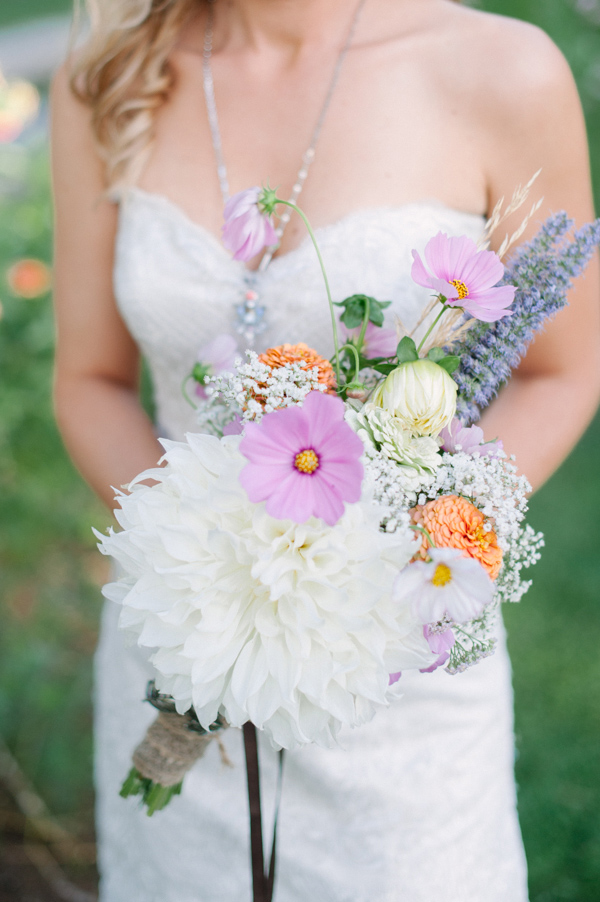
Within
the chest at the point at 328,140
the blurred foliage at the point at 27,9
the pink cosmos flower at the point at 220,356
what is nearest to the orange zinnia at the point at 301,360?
the pink cosmos flower at the point at 220,356

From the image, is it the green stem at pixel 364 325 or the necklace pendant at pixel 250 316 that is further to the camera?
the necklace pendant at pixel 250 316

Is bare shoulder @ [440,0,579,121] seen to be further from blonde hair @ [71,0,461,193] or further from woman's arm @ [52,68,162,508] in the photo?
woman's arm @ [52,68,162,508]

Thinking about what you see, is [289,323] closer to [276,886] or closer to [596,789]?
[276,886]

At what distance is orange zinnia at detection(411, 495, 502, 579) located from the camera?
773 millimetres

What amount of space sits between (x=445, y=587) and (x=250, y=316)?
86 centimetres

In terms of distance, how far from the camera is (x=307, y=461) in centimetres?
73

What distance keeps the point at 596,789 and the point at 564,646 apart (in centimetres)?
58

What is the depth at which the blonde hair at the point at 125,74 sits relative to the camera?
5.16ft

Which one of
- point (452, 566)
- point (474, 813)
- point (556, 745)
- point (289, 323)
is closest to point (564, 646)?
point (556, 745)

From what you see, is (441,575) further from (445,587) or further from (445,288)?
(445,288)

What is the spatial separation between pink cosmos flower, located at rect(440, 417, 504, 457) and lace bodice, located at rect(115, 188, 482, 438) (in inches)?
19.6

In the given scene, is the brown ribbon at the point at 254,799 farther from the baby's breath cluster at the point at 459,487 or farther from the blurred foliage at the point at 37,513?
the blurred foliage at the point at 37,513

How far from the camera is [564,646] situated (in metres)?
3.00

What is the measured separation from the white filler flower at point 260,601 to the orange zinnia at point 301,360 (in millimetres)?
134
